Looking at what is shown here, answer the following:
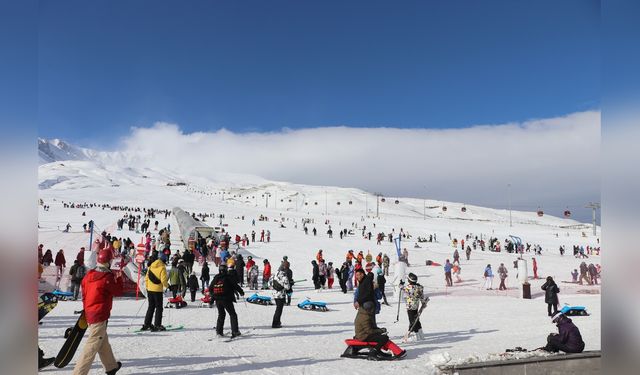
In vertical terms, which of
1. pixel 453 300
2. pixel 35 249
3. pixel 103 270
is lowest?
pixel 453 300

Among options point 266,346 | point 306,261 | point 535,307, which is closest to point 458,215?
point 306,261

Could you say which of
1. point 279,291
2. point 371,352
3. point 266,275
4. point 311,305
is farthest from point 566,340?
point 266,275

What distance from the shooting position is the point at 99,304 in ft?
16.8

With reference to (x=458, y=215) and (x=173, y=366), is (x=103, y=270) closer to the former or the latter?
(x=173, y=366)

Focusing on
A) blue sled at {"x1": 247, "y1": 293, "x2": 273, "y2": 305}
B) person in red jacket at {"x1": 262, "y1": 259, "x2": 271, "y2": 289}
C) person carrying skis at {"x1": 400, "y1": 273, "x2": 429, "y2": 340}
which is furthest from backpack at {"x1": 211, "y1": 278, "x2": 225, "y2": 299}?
person in red jacket at {"x1": 262, "y1": 259, "x2": 271, "y2": 289}

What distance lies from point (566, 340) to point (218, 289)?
590 centimetres

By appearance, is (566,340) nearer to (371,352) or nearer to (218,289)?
(371,352)

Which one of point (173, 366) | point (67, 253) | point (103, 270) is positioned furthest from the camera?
point (67, 253)

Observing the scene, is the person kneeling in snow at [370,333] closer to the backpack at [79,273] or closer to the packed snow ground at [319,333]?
the packed snow ground at [319,333]

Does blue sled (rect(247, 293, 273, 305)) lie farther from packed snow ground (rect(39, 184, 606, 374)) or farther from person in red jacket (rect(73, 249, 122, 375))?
person in red jacket (rect(73, 249, 122, 375))

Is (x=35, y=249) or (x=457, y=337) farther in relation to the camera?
(x=457, y=337)

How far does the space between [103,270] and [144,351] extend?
2580 millimetres

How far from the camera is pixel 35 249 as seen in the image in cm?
232

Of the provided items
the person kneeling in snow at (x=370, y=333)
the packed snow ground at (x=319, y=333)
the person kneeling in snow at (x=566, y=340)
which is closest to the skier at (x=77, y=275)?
the packed snow ground at (x=319, y=333)
